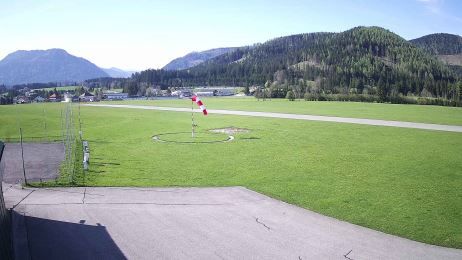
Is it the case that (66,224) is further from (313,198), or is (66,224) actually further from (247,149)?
(247,149)

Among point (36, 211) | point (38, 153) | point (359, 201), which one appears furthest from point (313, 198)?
point (38, 153)

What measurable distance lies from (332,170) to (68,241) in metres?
15.3

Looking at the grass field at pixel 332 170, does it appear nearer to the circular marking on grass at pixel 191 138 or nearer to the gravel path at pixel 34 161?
the circular marking on grass at pixel 191 138

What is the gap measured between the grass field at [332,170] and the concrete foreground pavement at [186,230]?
1.35 meters

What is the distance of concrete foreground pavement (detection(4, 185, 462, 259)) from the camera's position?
12.0 m

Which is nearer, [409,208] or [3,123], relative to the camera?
[409,208]

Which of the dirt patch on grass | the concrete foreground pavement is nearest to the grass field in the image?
the concrete foreground pavement

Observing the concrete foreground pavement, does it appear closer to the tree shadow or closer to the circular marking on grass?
the tree shadow

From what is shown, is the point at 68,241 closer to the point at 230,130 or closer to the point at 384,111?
the point at 230,130

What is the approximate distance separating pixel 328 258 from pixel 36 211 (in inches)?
449

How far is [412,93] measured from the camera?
149000 millimetres

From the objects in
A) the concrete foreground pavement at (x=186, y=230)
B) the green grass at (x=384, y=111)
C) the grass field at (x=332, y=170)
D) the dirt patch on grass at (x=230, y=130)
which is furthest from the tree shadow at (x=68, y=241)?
the green grass at (x=384, y=111)

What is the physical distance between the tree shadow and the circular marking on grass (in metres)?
20.5

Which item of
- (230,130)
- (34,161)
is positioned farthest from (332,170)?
(230,130)
